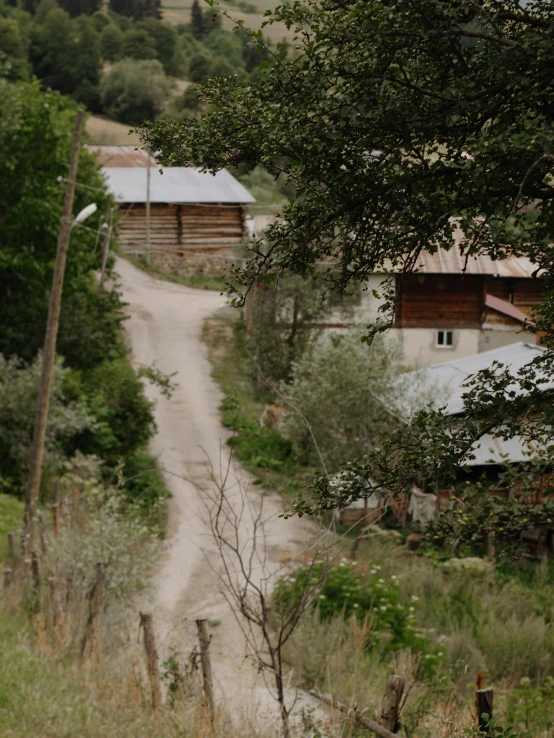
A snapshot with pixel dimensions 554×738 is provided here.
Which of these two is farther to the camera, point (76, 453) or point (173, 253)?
point (173, 253)

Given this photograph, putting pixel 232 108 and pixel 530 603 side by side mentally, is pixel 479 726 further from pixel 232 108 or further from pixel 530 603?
pixel 530 603

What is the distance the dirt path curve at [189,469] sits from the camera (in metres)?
11.6

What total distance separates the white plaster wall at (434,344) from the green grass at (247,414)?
613 centimetres

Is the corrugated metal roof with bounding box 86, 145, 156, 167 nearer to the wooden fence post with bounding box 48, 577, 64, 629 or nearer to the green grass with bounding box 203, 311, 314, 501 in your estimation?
the green grass with bounding box 203, 311, 314, 501

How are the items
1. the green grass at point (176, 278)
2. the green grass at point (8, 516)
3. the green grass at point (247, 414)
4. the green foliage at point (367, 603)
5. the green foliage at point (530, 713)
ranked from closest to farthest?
the green foliage at point (530, 713)
the green foliage at point (367, 603)
the green grass at point (8, 516)
the green grass at point (247, 414)
the green grass at point (176, 278)

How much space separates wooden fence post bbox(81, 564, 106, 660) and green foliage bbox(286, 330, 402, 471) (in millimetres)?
10915

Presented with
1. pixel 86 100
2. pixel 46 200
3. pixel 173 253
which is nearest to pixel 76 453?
pixel 46 200

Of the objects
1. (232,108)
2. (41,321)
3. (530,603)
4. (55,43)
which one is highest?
(55,43)

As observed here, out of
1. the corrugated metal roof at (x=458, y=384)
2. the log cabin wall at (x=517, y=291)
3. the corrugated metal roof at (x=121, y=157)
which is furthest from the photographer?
the corrugated metal roof at (x=121, y=157)

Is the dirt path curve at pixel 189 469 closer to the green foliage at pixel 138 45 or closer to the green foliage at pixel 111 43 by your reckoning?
the green foliage at pixel 138 45

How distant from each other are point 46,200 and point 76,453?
303 inches

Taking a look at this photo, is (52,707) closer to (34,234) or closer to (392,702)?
(392,702)

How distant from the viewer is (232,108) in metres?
5.74

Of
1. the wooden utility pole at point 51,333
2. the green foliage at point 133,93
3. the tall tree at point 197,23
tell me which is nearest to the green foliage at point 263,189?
the green foliage at point 133,93
